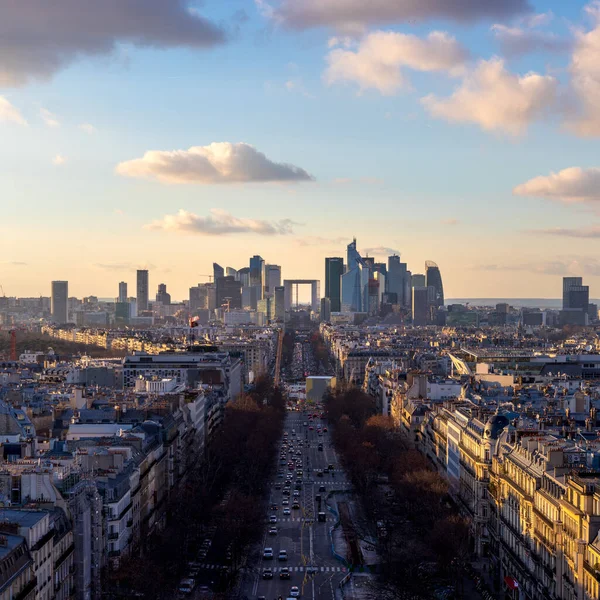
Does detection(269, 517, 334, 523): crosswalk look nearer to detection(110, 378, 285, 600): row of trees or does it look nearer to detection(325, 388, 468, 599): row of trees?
detection(110, 378, 285, 600): row of trees

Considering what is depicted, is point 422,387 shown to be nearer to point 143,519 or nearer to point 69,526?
point 143,519

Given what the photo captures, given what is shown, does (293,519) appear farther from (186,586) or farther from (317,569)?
(186,586)

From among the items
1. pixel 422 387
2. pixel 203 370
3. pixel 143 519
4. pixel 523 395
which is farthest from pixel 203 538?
pixel 203 370

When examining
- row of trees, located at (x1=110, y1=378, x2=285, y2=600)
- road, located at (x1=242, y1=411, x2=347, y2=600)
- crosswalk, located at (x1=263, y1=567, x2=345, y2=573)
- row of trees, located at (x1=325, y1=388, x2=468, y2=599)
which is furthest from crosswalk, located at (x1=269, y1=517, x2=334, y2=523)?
crosswalk, located at (x1=263, y1=567, x2=345, y2=573)

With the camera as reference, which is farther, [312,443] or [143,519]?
[312,443]

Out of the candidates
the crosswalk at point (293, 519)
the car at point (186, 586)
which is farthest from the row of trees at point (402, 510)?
the car at point (186, 586)

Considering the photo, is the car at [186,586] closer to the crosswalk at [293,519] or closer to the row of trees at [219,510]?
the row of trees at [219,510]
